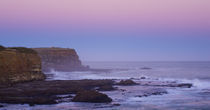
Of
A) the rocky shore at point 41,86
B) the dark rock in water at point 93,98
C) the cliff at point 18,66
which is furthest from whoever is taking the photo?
the cliff at point 18,66

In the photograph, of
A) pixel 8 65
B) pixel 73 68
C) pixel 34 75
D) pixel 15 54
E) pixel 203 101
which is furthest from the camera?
pixel 73 68

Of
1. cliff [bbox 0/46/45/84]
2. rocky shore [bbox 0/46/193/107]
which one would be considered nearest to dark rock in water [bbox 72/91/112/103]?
rocky shore [bbox 0/46/193/107]

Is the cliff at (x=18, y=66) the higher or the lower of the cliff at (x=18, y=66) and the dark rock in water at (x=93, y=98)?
the higher

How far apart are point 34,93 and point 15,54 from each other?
19.3 metres

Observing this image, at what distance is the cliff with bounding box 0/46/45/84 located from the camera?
4794cm

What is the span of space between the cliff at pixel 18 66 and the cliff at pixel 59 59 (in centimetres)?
5791

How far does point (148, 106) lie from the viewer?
28.5m

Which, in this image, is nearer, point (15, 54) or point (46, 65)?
point (15, 54)

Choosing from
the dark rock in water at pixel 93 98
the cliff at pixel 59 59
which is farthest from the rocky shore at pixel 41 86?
the cliff at pixel 59 59

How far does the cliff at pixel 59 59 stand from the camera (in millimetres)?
121256

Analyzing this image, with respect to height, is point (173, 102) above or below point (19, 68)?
below

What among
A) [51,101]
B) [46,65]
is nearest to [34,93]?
[51,101]

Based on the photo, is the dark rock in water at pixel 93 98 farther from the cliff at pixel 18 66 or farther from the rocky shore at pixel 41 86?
the cliff at pixel 18 66

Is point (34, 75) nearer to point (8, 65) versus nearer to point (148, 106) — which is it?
point (8, 65)
